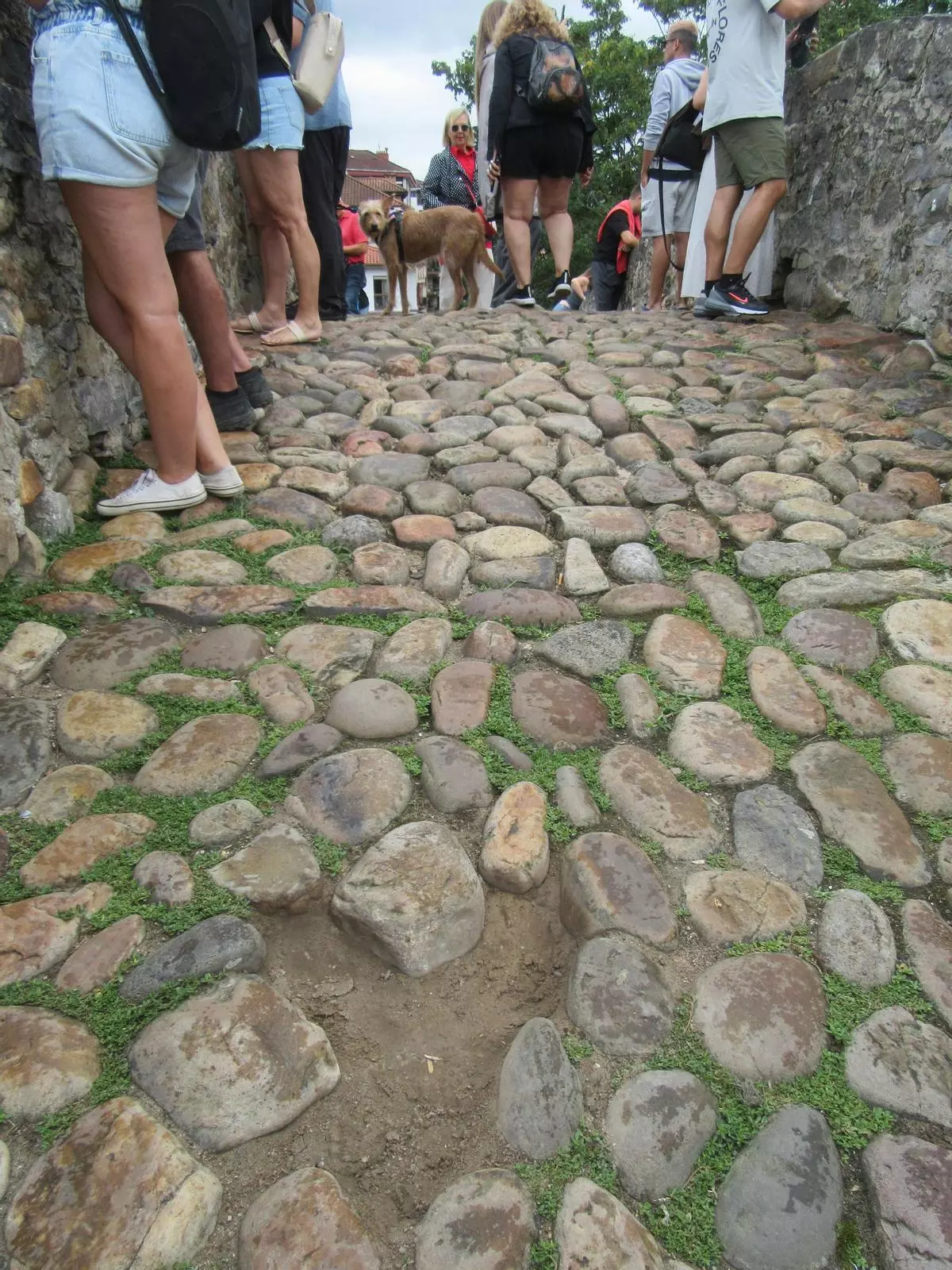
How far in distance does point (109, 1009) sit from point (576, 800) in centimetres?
80

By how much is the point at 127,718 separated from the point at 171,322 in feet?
3.52

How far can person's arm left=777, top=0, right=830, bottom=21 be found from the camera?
13.7 ft

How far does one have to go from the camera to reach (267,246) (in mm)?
4238

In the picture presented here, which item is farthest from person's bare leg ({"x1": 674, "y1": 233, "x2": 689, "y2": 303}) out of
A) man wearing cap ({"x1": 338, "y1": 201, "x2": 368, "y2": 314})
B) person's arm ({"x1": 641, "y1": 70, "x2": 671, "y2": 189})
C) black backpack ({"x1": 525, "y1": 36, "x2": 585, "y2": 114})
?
man wearing cap ({"x1": 338, "y1": 201, "x2": 368, "y2": 314})

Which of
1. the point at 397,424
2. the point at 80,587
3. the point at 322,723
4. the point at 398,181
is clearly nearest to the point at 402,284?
the point at 397,424

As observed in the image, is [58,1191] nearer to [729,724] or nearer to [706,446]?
[729,724]

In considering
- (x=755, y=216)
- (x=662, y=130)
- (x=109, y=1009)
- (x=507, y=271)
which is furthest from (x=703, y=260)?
(x=109, y=1009)

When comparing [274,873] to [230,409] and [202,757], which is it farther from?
[230,409]

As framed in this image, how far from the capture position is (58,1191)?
0.97 m

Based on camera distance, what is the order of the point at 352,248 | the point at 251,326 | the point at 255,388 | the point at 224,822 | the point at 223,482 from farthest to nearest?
the point at 352,248 → the point at 251,326 → the point at 255,388 → the point at 223,482 → the point at 224,822

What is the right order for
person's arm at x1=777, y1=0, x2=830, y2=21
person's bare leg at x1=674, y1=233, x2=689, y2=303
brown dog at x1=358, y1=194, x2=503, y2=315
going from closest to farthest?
1. person's arm at x1=777, y1=0, x2=830, y2=21
2. person's bare leg at x1=674, y1=233, x2=689, y2=303
3. brown dog at x1=358, y1=194, x2=503, y2=315

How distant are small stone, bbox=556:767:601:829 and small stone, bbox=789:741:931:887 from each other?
1.31 ft

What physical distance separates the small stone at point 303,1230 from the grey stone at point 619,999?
0.38 meters

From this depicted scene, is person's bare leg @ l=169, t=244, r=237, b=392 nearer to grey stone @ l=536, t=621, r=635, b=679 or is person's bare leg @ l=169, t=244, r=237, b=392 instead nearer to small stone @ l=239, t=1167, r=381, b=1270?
grey stone @ l=536, t=621, r=635, b=679
